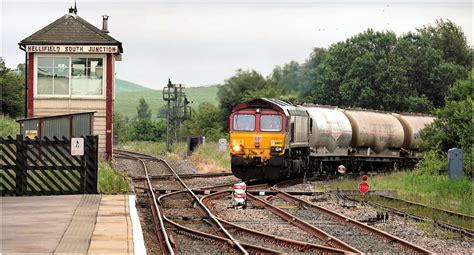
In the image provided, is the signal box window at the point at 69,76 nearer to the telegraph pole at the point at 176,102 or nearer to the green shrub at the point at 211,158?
the green shrub at the point at 211,158

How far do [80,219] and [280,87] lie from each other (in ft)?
152

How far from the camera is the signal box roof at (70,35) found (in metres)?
35.8

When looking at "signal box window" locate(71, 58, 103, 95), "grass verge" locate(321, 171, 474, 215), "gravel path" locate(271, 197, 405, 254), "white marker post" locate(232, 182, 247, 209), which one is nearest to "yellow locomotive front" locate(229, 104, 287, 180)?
"grass verge" locate(321, 171, 474, 215)

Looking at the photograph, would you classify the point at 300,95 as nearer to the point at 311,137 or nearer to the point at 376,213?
the point at 311,137

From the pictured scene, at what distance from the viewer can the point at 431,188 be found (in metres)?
25.0

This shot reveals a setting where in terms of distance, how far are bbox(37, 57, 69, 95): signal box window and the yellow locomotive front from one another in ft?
33.5

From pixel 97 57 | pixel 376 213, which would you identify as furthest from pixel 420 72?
pixel 376 213

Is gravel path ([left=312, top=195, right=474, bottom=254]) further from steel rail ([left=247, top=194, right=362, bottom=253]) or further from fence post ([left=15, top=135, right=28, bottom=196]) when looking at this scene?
fence post ([left=15, top=135, right=28, bottom=196])

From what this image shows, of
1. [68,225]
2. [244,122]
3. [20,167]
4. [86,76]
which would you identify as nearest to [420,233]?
[68,225]

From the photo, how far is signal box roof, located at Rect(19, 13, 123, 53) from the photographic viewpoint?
35841 millimetres

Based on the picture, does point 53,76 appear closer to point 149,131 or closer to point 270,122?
point 270,122

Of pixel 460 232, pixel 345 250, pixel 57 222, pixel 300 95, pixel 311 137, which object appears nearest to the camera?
pixel 345 250

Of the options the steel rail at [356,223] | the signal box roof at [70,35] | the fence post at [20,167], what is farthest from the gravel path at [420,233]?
the signal box roof at [70,35]

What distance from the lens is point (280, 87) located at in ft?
198
